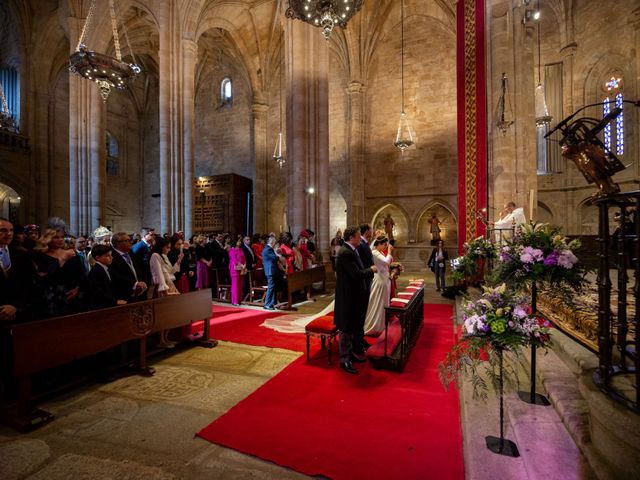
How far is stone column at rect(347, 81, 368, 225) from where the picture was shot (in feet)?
57.4

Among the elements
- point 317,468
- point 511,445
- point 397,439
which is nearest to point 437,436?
point 397,439

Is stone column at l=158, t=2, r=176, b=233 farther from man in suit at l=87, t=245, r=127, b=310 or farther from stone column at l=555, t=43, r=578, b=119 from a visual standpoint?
stone column at l=555, t=43, r=578, b=119

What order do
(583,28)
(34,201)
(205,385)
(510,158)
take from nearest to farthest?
(205,385) < (510,158) < (583,28) < (34,201)

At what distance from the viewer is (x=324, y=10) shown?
585 cm

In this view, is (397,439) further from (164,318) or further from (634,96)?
(634,96)

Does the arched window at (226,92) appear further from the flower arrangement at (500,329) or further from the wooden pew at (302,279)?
the flower arrangement at (500,329)

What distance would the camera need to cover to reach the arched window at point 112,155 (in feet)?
71.3

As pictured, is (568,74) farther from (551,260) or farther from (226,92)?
(226,92)

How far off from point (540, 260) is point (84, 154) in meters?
16.7

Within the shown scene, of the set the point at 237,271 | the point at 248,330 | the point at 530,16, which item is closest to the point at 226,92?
the point at 237,271

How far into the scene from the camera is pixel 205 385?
3.90 meters

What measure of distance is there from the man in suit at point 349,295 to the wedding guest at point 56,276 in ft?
10.5

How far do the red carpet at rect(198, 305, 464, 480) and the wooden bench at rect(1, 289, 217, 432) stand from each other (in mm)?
1705

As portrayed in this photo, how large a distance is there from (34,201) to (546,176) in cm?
2428
